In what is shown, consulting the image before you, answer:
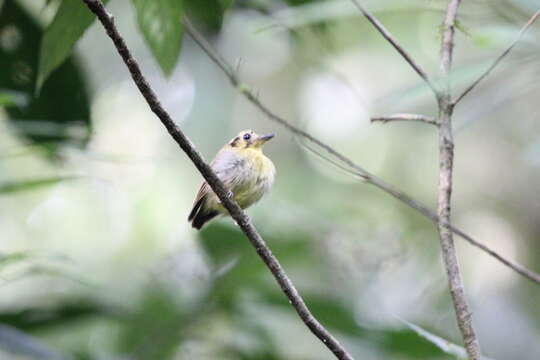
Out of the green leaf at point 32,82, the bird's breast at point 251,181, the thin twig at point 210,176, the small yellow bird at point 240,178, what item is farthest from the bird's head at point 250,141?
the thin twig at point 210,176

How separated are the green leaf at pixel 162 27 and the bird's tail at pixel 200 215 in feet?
7.56

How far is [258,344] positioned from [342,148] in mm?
5675

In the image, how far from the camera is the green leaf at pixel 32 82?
A: 3684 mm

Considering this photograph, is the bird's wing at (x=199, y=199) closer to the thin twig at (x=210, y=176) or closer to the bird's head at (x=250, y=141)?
the bird's head at (x=250, y=141)

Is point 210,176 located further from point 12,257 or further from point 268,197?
point 268,197

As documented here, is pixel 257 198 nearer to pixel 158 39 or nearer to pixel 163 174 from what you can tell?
pixel 158 39

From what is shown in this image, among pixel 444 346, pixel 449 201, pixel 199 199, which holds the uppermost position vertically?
pixel 199 199

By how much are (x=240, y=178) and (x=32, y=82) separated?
46.6 inches

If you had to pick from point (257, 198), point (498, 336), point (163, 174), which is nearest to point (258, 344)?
point (257, 198)

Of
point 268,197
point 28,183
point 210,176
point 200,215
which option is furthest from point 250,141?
point 210,176

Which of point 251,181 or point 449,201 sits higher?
point 251,181

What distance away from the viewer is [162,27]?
2039 millimetres

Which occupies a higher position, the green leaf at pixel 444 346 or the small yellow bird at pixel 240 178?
the small yellow bird at pixel 240 178

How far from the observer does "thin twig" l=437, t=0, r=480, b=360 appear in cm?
201
